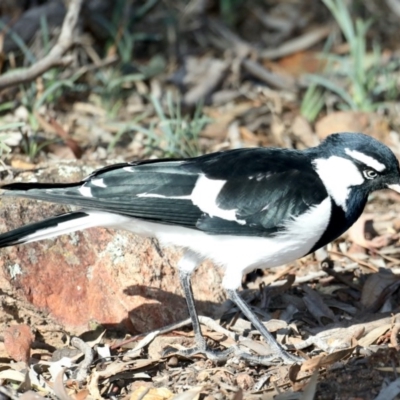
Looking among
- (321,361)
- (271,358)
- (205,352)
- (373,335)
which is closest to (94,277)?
(205,352)

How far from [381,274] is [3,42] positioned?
3.47m

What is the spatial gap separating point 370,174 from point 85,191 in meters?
1.30

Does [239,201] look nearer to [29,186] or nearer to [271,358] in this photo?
[271,358]

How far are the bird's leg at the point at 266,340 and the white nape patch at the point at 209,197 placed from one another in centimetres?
38

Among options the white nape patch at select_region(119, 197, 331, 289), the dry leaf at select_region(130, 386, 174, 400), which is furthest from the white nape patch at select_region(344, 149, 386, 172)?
the dry leaf at select_region(130, 386, 174, 400)

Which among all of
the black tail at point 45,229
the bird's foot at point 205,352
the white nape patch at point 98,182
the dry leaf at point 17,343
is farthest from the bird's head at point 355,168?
the dry leaf at point 17,343

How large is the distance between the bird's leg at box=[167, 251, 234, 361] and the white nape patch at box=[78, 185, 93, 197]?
1.93 feet

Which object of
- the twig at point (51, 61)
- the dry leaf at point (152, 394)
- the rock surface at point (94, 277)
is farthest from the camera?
the twig at point (51, 61)

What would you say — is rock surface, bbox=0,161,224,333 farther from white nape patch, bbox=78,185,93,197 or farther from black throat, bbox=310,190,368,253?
black throat, bbox=310,190,368,253

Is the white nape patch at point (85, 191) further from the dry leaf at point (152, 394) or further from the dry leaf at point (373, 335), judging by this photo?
the dry leaf at point (373, 335)

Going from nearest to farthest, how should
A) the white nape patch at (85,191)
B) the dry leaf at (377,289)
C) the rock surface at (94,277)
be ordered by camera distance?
the white nape patch at (85,191) → the rock surface at (94,277) → the dry leaf at (377,289)

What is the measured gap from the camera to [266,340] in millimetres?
3959

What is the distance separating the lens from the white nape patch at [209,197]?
383 centimetres

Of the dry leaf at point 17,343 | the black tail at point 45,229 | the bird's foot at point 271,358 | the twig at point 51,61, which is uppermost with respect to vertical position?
the twig at point 51,61
